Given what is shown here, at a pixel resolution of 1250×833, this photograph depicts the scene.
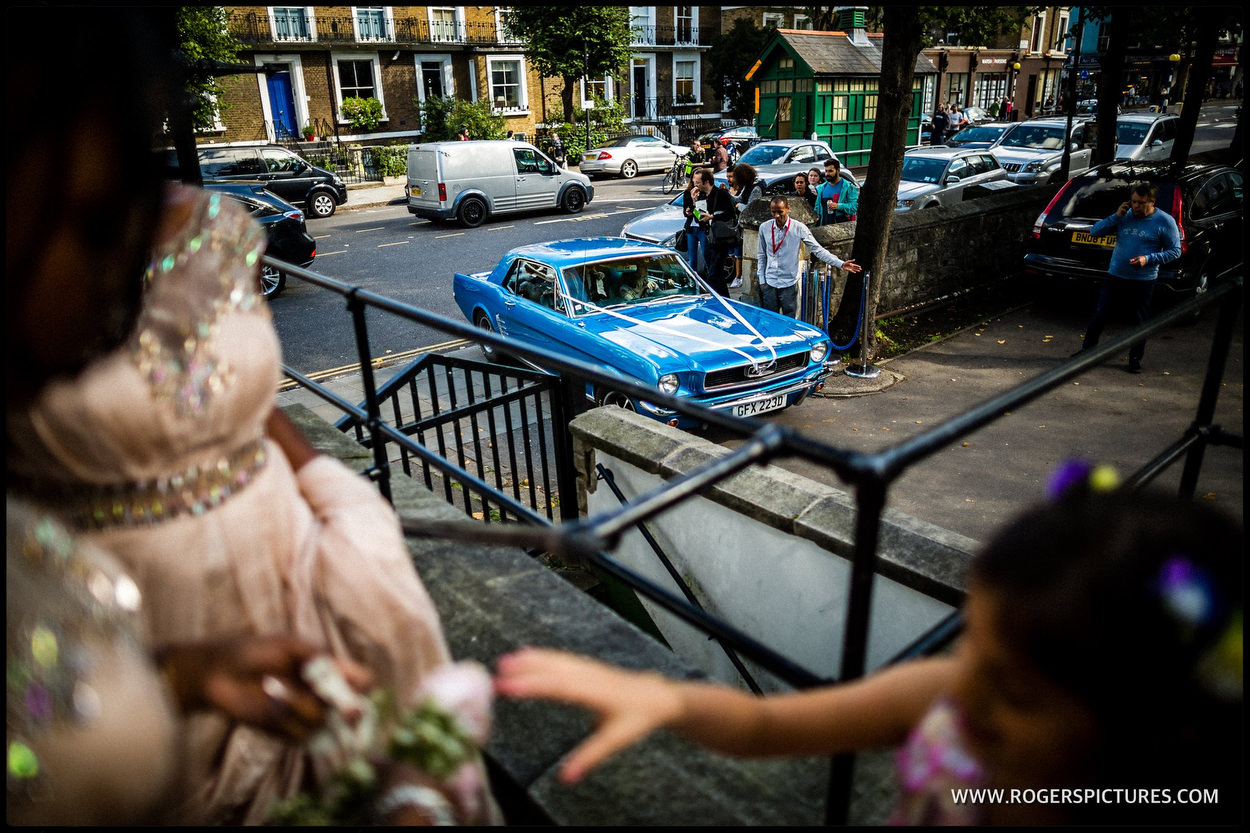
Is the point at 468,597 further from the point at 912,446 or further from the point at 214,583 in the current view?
the point at 912,446

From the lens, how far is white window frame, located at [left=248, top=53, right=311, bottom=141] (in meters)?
28.6

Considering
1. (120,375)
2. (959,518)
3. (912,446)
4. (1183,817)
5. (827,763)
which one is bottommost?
(959,518)

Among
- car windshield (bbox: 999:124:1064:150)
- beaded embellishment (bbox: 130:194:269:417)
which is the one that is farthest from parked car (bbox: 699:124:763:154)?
beaded embellishment (bbox: 130:194:269:417)

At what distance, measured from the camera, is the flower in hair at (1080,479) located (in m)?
0.98

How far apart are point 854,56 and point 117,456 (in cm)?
3049

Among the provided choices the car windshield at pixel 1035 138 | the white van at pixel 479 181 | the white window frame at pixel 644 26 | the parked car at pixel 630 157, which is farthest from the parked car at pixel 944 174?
the white window frame at pixel 644 26

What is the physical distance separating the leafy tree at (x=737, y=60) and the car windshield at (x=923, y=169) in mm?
22728

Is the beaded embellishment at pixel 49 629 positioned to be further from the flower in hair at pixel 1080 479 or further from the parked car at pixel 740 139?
the parked car at pixel 740 139

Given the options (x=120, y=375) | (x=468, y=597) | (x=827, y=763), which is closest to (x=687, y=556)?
(x=468, y=597)

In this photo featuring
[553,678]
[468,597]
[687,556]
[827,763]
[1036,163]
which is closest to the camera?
[553,678]

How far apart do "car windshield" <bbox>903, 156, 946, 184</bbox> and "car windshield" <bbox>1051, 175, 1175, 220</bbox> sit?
572 cm

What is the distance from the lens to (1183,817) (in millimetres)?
925

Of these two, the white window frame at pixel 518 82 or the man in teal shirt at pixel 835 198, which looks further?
the white window frame at pixel 518 82

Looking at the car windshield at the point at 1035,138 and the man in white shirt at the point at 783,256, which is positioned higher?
the car windshield at the point at 1035,138
